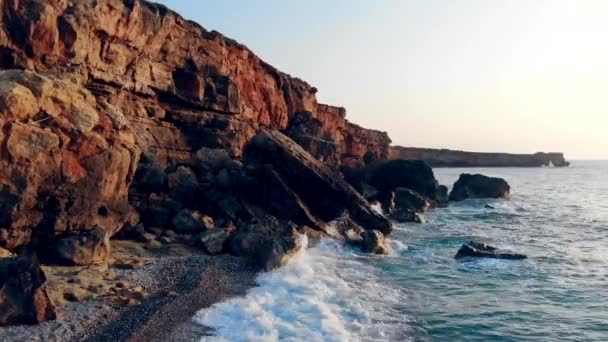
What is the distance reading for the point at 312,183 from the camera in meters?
32.4

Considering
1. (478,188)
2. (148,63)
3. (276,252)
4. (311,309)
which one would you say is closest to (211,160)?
(148,63)

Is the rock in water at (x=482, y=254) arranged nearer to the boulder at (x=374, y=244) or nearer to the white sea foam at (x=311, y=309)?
the boulder at (x=374, y=244)

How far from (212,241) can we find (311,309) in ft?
26.9

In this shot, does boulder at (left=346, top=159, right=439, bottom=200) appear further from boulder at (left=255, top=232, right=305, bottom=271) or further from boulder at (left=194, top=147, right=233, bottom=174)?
boulder at (left=255, top=232, right=305, bottom=271)

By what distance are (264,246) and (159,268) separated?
4.82 m

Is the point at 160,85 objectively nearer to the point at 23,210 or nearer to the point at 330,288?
the point at 23,210

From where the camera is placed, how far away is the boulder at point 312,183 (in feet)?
106

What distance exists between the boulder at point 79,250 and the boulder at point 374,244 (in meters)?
14.2

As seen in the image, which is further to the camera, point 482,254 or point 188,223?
point 482,254

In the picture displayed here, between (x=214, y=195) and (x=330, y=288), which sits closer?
(x=330, y=288)

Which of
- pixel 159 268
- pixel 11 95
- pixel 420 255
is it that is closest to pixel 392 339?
pixel 159 268

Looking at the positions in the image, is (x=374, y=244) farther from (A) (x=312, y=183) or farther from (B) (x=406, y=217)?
(B) (x=406, y=217)

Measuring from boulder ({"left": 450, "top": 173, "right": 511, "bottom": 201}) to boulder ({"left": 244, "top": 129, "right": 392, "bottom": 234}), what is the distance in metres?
31.6

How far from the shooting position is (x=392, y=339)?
50.5 feet
